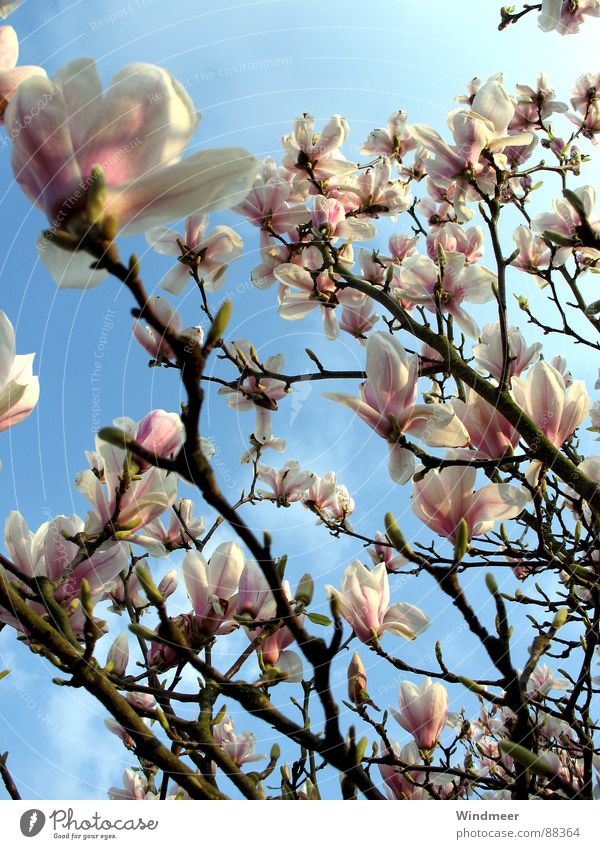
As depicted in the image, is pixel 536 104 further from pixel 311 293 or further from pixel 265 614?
pixel 265 614

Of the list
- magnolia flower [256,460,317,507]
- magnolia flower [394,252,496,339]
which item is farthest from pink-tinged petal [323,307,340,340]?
magnolia flower [256,460,317,507]

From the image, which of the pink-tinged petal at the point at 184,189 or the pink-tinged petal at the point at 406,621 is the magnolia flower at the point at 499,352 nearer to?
the pink-tinged petal at the point at 406,621

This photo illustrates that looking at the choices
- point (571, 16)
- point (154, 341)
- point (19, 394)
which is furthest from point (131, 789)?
point (571, 16)

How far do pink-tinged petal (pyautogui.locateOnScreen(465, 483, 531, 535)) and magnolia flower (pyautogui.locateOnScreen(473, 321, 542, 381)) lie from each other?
1.07ft

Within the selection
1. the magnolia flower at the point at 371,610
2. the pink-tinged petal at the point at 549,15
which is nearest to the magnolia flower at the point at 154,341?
the magnolia flower at the point at 371,610

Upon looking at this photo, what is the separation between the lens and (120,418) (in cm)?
74

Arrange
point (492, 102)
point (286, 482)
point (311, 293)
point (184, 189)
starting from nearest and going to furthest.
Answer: point (184, 189), point (492, 102), point (311, 293), point (286, 482)

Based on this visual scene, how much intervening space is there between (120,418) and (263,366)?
19.9 inches

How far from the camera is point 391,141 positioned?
4.87 ft

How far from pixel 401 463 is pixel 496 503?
0.38 feet

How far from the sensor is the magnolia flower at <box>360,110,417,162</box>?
1461mm

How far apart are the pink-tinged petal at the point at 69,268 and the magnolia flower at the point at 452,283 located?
78cm

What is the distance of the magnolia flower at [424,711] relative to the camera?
86 cm
